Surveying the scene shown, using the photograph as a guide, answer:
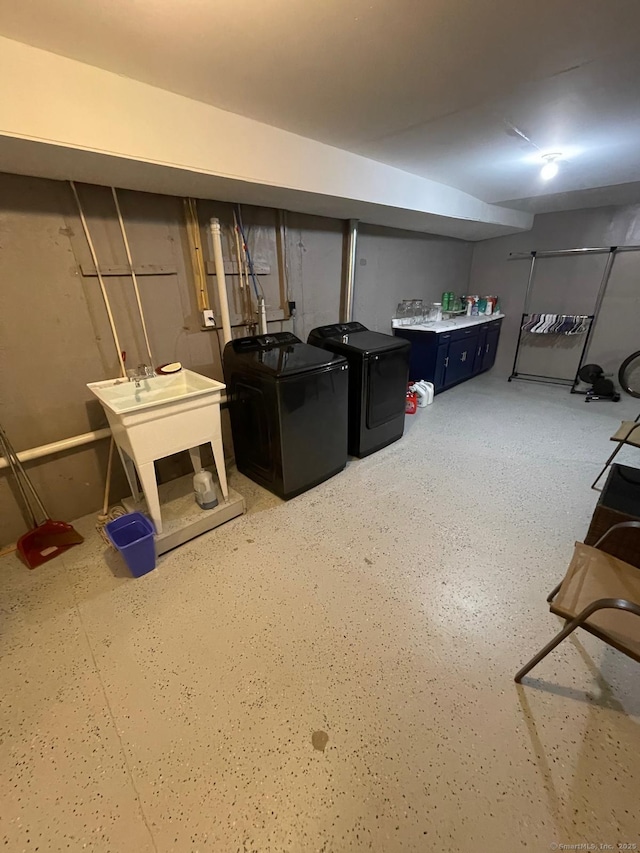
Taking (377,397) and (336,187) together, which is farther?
(377,397)

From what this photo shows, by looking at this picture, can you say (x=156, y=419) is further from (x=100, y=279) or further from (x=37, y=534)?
(x=37, y=534)

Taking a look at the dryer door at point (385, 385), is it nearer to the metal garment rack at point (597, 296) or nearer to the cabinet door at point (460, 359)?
the cabinet door at point (460, 359)

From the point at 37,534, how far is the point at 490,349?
5.51m

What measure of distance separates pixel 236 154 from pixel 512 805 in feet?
9.20

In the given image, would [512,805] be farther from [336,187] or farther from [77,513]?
[336,187]

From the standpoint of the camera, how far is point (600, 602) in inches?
39.0

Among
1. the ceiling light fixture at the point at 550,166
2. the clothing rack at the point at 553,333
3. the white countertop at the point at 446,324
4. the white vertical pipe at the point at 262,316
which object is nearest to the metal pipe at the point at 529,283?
the clothing rack at the point at 553,333

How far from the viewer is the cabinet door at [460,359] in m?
4.32

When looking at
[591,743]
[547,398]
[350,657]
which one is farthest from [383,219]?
[591,743]

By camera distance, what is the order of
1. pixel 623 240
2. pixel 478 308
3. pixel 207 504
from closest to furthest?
pixel 207 504 → pixel 623 240 → pixel 478 308

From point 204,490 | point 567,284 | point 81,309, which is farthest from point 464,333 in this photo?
point 81,309

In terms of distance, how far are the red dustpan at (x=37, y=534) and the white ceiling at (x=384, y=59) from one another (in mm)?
1778

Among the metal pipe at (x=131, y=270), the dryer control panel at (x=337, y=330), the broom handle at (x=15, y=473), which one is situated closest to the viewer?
the broom handle at (x=15, y=473)

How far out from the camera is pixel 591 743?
1137 millimetres
